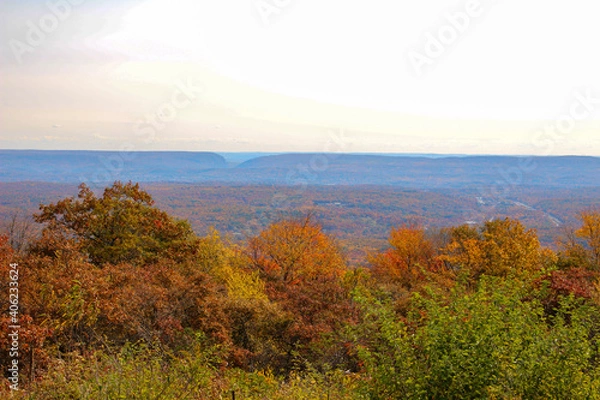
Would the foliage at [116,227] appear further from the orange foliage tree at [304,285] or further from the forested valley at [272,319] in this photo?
the orange foliage tree at [304,285]

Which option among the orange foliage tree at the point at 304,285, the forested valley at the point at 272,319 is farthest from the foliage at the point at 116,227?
the orange foliage tree at the point at 304,285

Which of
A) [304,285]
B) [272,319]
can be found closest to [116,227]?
[304,285]

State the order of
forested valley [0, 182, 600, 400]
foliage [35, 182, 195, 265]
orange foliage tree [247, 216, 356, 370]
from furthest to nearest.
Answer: foliage [35, 182, 195, 265]
orange foliage tree [247, 216, 356, 370]
forested valley [0, 182, 600, 400]

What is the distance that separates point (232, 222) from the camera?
477 feet

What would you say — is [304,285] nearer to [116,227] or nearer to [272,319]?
[272,319]

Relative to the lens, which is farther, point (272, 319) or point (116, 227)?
point (116, 227)

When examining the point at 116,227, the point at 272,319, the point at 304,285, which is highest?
the point at 116,227

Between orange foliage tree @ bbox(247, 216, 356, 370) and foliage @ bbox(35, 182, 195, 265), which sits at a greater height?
foliage @ bbox(35, 182, 195, 265)

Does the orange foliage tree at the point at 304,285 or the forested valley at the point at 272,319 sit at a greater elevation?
the forested valley at the point at 272,319

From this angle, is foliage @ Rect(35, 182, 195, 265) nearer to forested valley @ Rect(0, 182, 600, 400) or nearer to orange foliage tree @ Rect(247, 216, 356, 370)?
forested valley @ Rect(0, 182, 600, 400)

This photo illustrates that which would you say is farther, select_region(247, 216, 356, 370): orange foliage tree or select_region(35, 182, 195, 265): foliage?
select_region(35, 182, 195, 265): foliage

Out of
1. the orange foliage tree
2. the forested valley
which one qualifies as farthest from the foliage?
the orange foliage tree

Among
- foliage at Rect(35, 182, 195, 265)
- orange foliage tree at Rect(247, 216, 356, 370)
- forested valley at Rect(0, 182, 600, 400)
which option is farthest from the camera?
foliage at Rect(35, 182, 195, 265)

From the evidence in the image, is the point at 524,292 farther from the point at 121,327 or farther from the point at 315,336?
the point at 121,327
